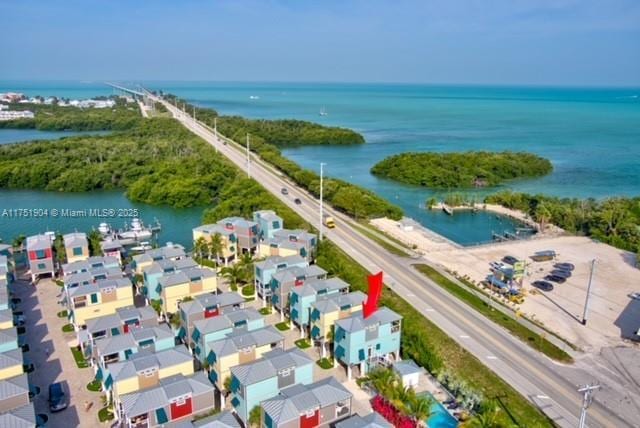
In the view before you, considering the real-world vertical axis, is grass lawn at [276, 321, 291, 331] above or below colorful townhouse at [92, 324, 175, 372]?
below

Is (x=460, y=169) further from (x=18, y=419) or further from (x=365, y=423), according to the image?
(x=18, y=419)

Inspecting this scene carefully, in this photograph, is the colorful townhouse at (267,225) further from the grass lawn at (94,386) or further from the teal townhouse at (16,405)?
the teal townhouse at (16,405)

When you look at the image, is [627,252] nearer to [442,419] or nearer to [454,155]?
[442,419]

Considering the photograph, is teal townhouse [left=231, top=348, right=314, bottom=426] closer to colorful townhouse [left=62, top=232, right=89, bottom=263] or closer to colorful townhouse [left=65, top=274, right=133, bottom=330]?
colorful townhouse [left=65, top=274, right=133, bottom=330]

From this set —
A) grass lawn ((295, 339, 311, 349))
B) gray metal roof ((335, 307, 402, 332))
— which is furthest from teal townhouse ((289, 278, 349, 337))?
gray metal roof ((335, 307, 402, 332))

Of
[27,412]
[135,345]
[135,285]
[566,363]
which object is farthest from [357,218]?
[27,412]
